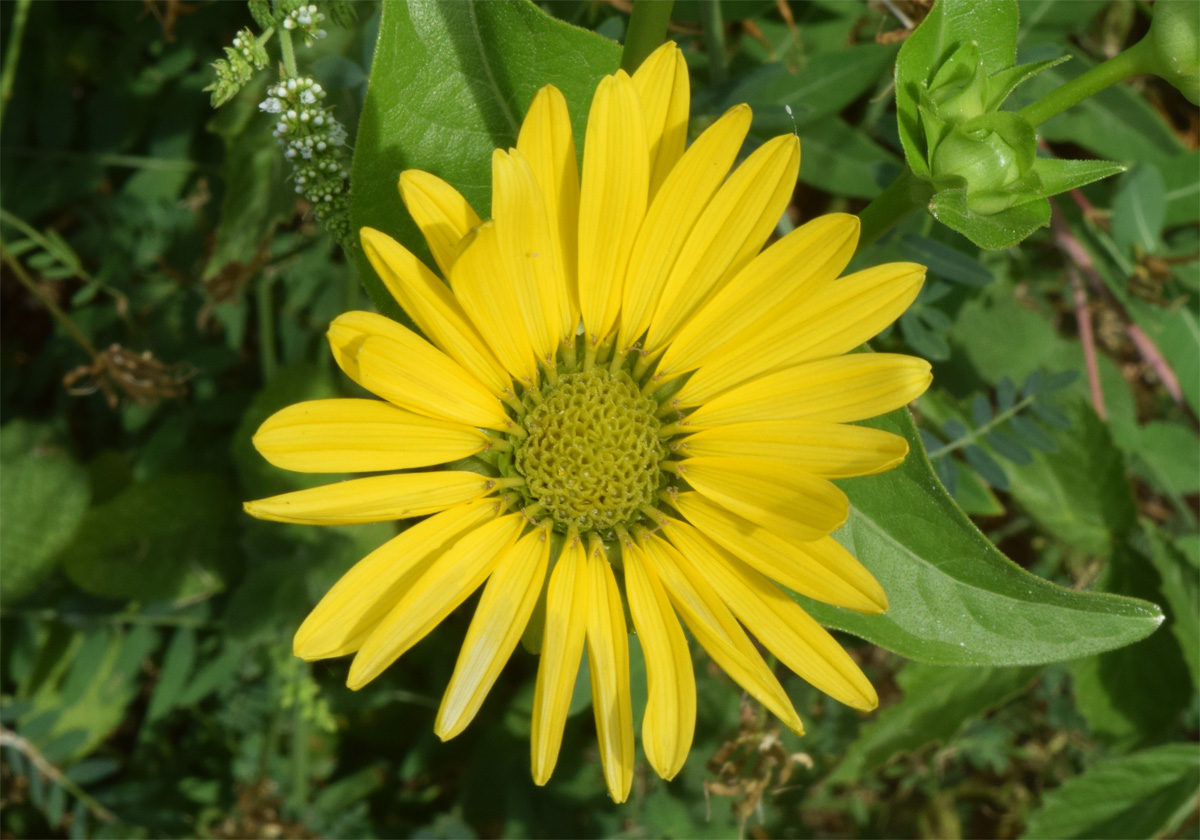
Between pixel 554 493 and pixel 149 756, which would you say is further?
pixel 149 756

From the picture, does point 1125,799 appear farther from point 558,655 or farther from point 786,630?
point 558,655

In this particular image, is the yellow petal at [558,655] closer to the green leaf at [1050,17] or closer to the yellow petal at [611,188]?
the yellow petal at [611,188]

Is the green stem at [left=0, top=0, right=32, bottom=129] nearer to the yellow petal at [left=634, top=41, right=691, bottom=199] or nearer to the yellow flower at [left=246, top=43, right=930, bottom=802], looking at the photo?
the yellow flower at [left=246, top=43, right=930, bottom=802]

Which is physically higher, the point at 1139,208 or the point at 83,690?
the point at 1139,208

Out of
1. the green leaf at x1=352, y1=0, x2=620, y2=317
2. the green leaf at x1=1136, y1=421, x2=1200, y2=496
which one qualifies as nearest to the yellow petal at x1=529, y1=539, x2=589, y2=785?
the green leaf at x1=352, y1=0, x2=620, y2=317

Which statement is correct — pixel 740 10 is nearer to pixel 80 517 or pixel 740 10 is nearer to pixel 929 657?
pixel 929 657

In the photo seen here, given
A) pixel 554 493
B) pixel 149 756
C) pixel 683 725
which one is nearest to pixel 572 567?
pixel 554 493

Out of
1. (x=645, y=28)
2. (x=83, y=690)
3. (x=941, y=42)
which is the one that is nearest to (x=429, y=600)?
(x=645, y=28)

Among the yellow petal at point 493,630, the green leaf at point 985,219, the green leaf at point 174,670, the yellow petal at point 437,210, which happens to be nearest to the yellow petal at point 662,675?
the yellow petal at point 493,630
